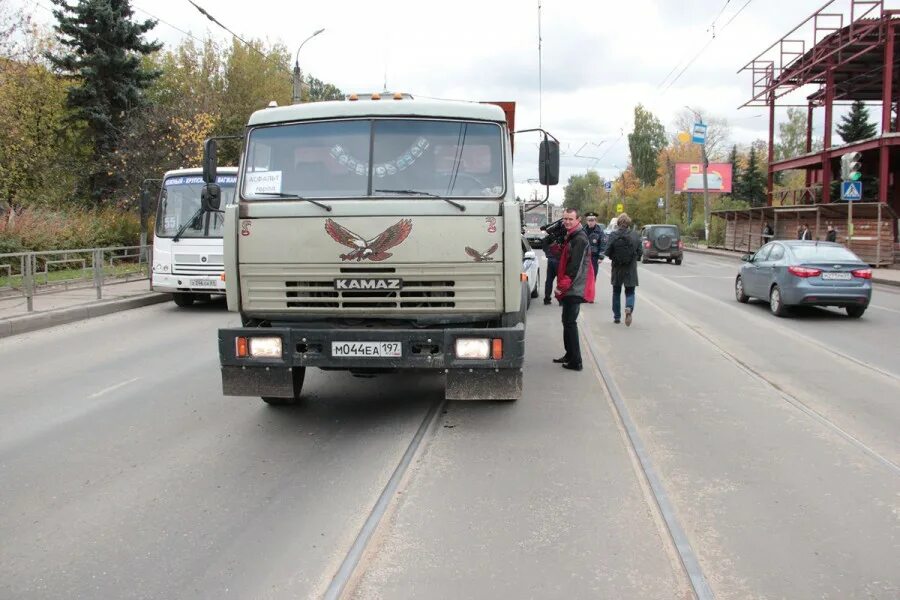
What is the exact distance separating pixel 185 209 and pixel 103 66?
2010 cm

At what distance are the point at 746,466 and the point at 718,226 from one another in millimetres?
48931

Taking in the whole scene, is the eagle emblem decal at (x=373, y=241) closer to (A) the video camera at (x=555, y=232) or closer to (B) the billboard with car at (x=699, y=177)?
(A) the video camera at (x=555, y=232)

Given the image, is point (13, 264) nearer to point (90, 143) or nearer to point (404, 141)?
point (404, 141)

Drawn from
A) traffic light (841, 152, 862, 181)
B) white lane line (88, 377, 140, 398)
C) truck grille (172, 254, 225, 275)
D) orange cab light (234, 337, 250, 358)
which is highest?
traffic light (841, 152, 862, 181)

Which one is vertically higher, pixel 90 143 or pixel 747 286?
pixel 90 143

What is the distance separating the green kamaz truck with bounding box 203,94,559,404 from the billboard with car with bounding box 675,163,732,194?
6787cm

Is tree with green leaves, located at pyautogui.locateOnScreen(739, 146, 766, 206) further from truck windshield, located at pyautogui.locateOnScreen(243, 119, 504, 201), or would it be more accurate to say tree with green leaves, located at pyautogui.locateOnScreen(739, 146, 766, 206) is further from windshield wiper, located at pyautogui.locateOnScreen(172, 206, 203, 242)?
truck windshield, located at pyautogui.locateOnScreen(243, 119, 504, 201)

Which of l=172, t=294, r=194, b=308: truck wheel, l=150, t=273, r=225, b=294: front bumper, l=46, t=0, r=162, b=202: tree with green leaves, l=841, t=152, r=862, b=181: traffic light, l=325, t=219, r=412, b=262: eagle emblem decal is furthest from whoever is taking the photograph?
A: l=46, t=0, r=162, b=202: tree with green leaves

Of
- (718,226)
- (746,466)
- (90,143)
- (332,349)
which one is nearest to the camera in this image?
(746,466)

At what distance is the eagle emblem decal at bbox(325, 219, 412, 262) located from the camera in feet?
18.2

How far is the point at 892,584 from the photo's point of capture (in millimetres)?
3449

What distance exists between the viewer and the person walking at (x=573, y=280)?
8.08m

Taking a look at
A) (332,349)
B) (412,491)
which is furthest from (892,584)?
(332,349)

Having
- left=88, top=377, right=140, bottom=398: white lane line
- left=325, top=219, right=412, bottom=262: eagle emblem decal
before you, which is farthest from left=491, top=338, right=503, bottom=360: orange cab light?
left=88, top=377, right=140, bottom=398: white lane line
